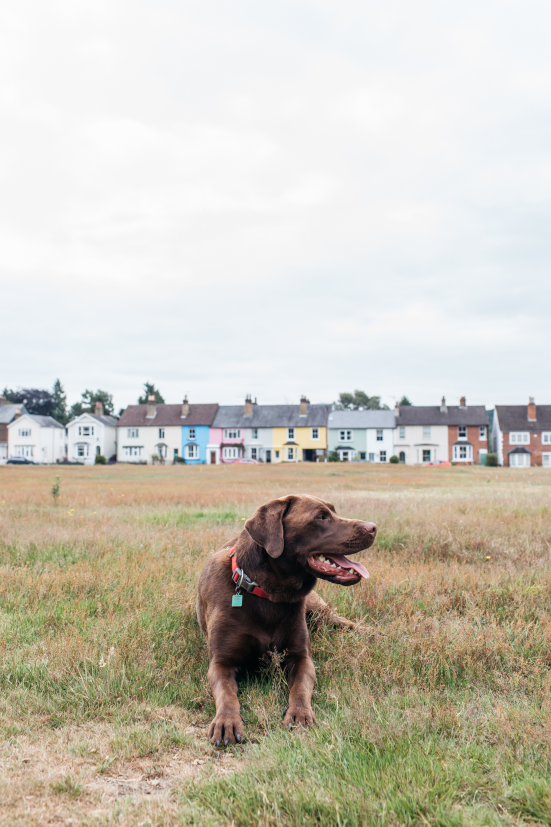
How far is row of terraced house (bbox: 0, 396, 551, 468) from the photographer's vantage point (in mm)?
70812

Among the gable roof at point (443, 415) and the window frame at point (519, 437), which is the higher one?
the gable roof at point (443, 415)

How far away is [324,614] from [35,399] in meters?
96.6

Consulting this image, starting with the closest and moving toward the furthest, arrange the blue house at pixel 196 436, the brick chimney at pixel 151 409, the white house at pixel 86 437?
the blue house at pixel 196 436
the white house at pixel 86 437
the brick chimney at pixel 151 409

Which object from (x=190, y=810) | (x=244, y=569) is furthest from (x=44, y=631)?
(x=190, y=810)

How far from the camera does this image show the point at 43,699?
3.61m

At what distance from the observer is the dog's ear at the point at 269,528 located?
12.6 feet

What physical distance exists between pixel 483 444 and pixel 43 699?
7406cm

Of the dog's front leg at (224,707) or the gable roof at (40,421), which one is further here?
the gable roof at (40,421)

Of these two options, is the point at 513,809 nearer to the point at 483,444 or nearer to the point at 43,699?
the point at 43,699

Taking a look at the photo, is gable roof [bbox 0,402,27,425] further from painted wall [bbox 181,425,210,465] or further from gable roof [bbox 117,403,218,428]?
painted wall [bbox 181,425,210,465]

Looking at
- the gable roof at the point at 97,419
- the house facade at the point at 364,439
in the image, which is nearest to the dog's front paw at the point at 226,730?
the house facade at the point at 364,439

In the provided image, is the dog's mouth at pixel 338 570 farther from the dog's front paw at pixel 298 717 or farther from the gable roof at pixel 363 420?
the gable roof at pixel 363 420

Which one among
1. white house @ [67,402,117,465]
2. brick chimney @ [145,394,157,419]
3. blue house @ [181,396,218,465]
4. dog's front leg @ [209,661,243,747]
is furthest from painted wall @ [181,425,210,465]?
dog's front leg @ [209,661,243,747]

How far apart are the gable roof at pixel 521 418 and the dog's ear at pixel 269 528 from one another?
71.8m
